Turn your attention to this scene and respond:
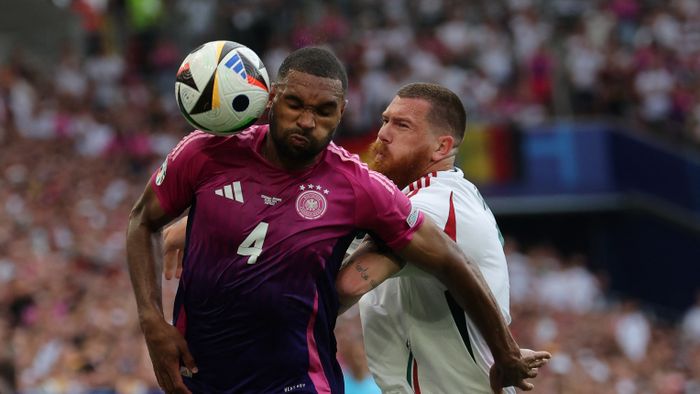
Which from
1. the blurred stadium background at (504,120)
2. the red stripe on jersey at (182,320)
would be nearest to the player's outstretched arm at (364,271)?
the red stripe on jersey at (182,320)

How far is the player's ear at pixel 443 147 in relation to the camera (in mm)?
6043

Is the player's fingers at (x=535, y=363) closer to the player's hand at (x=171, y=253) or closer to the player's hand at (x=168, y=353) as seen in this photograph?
the player's hand at (x=168, y=353)

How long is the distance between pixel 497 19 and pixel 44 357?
40.8ft

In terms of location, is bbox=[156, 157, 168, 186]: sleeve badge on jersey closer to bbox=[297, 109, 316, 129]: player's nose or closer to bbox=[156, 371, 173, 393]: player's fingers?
bbox=[297, 109, 316, 129]: player's nose

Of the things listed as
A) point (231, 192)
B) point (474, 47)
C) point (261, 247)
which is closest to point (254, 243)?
point (261, 247)

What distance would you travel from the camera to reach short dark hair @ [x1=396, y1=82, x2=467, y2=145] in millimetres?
6113

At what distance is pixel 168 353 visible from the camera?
5.08 metres

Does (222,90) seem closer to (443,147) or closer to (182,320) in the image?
(182,320)

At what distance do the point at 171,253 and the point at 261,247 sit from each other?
0.89 m

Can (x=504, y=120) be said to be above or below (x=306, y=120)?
below

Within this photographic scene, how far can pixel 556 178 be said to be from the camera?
20.2m

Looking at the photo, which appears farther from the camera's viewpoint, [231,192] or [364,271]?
[364,271]

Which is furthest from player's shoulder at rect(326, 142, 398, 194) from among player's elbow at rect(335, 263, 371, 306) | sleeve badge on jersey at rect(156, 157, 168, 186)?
sleeve badge on jersey at rect(156, 157, 168, 186)

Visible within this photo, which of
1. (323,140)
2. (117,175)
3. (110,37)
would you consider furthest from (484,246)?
(110,37)
